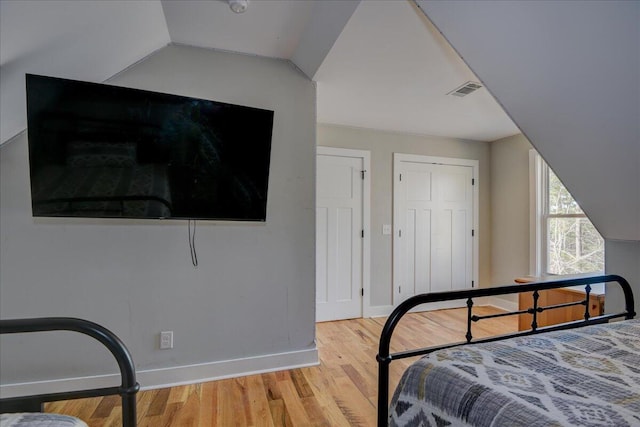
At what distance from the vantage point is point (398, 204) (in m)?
3.83

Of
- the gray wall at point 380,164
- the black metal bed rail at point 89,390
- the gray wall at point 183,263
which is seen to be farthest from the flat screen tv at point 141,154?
the gray wall at point 380,164

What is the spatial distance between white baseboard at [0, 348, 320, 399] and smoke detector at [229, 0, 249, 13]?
90.5 inches

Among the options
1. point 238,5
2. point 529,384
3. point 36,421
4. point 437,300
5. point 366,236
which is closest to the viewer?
point 36,421

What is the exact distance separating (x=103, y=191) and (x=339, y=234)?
7.56 ft

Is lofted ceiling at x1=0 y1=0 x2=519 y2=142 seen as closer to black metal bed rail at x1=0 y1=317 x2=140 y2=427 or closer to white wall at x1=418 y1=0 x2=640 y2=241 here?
white wall at x1=418 y1=0 x2=640 y2=241

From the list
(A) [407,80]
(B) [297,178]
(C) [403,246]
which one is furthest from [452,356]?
(C) [403,246]

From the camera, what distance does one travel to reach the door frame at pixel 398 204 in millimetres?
3801

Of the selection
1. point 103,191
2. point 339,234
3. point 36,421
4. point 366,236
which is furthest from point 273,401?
point 366,236

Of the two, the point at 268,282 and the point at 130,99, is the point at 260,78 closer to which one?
the point at 130,99

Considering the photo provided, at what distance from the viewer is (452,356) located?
100 cm

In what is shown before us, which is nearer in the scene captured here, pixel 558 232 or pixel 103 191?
pixel 103 191

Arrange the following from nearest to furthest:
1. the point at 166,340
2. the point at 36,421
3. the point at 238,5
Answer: the point at 36,421
the point at 238,5
the point at 166,340

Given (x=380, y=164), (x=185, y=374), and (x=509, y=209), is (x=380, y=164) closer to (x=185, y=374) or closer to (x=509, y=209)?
(x=509, y=209)

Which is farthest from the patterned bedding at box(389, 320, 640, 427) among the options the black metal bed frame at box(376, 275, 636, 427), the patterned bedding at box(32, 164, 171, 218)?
the patterned bedding at box(32, 164, 171, 218)
